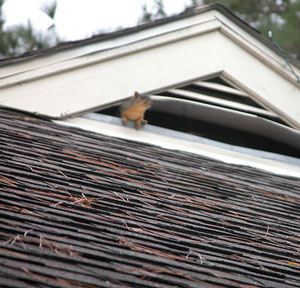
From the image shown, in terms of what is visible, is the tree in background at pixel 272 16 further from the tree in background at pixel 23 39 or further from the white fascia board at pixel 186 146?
the white fascia board at pixel 186 146

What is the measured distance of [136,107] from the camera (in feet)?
13.9

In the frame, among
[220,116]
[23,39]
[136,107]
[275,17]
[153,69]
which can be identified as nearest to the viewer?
[136,107]

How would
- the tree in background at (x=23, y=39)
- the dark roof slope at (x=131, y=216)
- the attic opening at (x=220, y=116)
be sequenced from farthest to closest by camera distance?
the tree in background at (x=23, y=39) < the attic opening at (x=220, y=116) < the dark roof slope at (x=131, y=216)

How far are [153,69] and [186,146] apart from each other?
2.14 ft

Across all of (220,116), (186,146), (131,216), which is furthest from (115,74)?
(131,216)

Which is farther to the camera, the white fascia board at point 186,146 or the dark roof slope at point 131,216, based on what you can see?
the white fascia board at point 186,146

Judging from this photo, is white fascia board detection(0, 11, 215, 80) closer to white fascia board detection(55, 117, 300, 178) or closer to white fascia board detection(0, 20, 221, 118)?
white fascia board detection(0, 20, 221, 118)

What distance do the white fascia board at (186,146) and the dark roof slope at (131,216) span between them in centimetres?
14

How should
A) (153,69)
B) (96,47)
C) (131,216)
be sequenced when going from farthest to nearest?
(153,69) → (96,47) → (131,216)

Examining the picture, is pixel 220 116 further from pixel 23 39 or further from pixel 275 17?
pixel 275 17

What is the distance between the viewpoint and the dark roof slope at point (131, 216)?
2270 mm

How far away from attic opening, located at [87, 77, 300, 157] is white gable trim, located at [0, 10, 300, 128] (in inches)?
3.4

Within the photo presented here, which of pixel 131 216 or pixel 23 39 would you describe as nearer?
pixel 131 216

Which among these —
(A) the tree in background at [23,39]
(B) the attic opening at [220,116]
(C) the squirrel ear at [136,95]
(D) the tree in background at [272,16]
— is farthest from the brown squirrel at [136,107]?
Answer: (D) the tree in background at [272,16]
